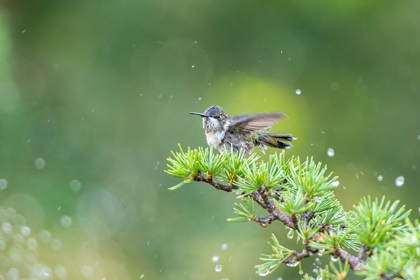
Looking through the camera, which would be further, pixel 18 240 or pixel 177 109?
pixel 177 109

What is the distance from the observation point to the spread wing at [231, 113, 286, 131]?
2.29 m

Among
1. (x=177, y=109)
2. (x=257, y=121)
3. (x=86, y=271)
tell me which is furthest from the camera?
(x=177, y=109)

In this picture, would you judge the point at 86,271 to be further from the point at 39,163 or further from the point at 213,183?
the point at 213,183

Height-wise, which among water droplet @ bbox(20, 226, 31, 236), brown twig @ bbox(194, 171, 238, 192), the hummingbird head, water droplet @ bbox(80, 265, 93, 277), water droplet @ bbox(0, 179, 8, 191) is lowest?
brown twig @ bbox(194, 171, 238, 192)

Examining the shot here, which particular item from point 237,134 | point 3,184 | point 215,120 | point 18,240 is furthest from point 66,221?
point 237,134

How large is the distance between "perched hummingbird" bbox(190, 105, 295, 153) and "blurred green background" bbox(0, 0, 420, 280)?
6.05 ft

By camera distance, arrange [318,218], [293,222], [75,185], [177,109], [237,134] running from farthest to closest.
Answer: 1. [177,109]
2. [75,185]
3. [237,134]
4. [318,218]
5. [293,222]

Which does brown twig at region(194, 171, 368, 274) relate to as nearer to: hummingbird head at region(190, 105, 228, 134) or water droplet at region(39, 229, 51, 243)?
hummingbird head at region(190, 105, 228, 134)

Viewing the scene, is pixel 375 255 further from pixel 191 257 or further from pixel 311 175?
pixel 191 257

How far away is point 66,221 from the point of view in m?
4.36

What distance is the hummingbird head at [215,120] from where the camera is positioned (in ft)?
9.34

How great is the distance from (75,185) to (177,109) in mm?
1252

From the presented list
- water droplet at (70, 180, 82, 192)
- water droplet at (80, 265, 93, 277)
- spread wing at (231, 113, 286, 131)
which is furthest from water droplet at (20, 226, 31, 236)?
spread wing at (231, 113, 286, 131)

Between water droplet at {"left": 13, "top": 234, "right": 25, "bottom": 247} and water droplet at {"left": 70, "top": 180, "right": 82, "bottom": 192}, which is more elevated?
water droplet at {"left": 70, "top": 180, "right": 82, "bottom": 192}
